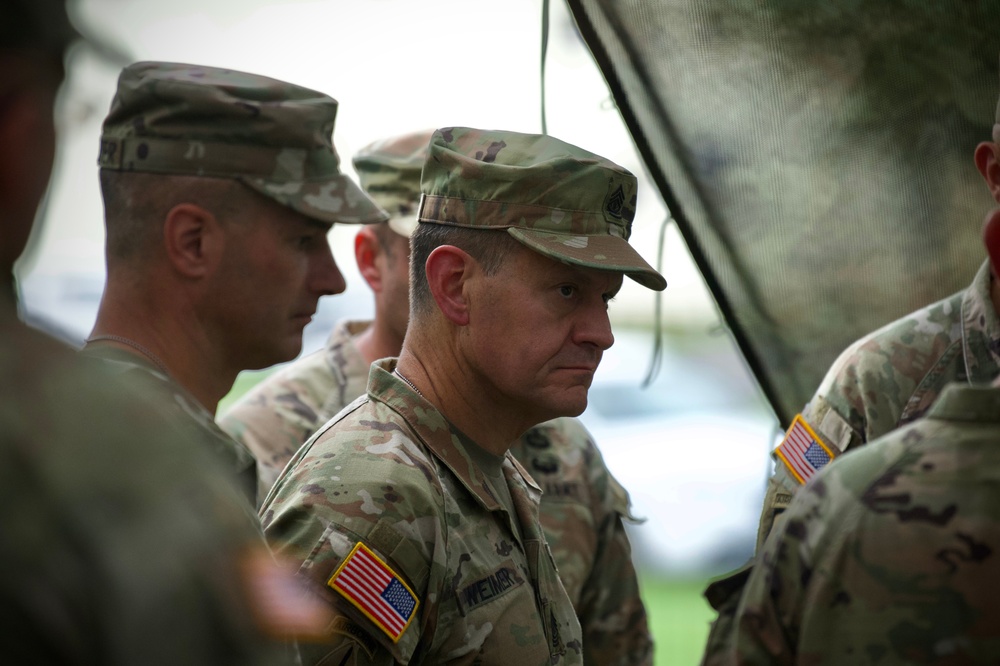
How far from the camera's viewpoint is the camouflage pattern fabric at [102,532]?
727 millimetres

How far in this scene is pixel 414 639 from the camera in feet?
5.95

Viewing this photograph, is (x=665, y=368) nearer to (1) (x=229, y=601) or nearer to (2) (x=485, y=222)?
(2) (x=485, y=222)

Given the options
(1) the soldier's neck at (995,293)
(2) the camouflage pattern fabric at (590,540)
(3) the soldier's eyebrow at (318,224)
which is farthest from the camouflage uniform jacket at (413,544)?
(1) the soldier's neck at (995,293)

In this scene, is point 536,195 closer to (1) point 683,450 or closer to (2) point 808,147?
(2) point 808,147

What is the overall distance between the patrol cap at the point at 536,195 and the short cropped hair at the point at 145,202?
1.30 feet

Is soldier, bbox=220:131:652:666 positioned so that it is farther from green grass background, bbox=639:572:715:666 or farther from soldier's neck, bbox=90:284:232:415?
green grass background, bbox=639:572:715:666

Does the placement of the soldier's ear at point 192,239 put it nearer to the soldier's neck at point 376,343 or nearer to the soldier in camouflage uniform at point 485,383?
the soldier in camouflage uniform at point 485,383

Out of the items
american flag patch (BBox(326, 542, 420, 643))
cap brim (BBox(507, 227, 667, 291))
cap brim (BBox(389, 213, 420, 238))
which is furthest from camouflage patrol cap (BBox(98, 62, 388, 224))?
cap brim (BBox(389, 213, 420, 238))

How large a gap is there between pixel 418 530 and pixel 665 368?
6491 mm

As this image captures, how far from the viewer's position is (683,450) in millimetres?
7797

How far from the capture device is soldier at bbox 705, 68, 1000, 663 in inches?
97.7

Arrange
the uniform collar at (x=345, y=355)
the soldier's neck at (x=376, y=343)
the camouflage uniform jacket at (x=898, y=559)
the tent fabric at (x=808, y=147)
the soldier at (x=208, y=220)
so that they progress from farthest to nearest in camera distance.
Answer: the uniform collar at (x=345, y=355), the soldier's neck at (x=376, y=343), the tent fabric at (x=808, y=147), the soldier at (x=208, y=220), the camouflage uniform jacket at (x=898, y=559)

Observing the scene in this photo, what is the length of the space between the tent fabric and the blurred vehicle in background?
405 centimetres

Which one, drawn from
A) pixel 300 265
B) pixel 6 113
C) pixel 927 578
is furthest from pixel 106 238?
pixel 927 578
